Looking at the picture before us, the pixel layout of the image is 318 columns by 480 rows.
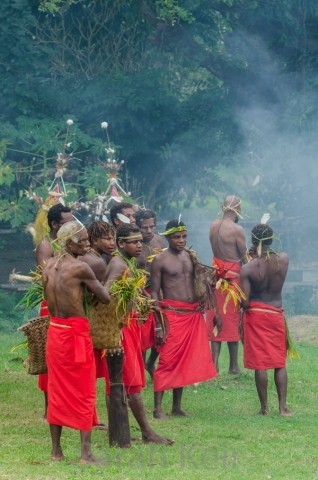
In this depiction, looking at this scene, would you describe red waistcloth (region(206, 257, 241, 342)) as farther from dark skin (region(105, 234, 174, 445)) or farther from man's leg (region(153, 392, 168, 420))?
dark skin (region(105, 234, 174, 445))

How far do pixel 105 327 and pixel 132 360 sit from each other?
433 millimetres

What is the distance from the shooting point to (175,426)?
32.4ft

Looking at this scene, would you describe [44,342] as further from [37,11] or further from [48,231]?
[37,11]

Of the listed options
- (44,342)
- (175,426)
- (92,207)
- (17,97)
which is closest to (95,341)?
(44,342)

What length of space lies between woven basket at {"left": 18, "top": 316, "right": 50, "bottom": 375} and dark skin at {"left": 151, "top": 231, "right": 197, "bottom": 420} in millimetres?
1542

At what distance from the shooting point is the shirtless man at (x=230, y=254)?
41.1ft

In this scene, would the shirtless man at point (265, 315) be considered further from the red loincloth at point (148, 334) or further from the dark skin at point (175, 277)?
the red loincloth at point (148, 334)

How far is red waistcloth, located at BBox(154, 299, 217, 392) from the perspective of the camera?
1021 centimetres

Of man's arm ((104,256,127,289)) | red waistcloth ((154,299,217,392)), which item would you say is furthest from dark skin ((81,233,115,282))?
red waistcloth ((154,299,217,392))

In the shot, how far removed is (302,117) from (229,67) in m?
1.50

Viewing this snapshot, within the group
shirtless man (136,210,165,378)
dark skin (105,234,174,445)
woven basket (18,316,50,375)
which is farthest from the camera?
shirtless man (136,210,165,378)

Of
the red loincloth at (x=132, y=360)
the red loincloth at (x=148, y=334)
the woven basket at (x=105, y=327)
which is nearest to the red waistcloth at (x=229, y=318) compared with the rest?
the red loincloth at (x=148, y=334)

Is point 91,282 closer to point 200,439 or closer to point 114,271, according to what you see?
point 114,271

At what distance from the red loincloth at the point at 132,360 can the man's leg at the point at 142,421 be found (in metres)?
0.06
